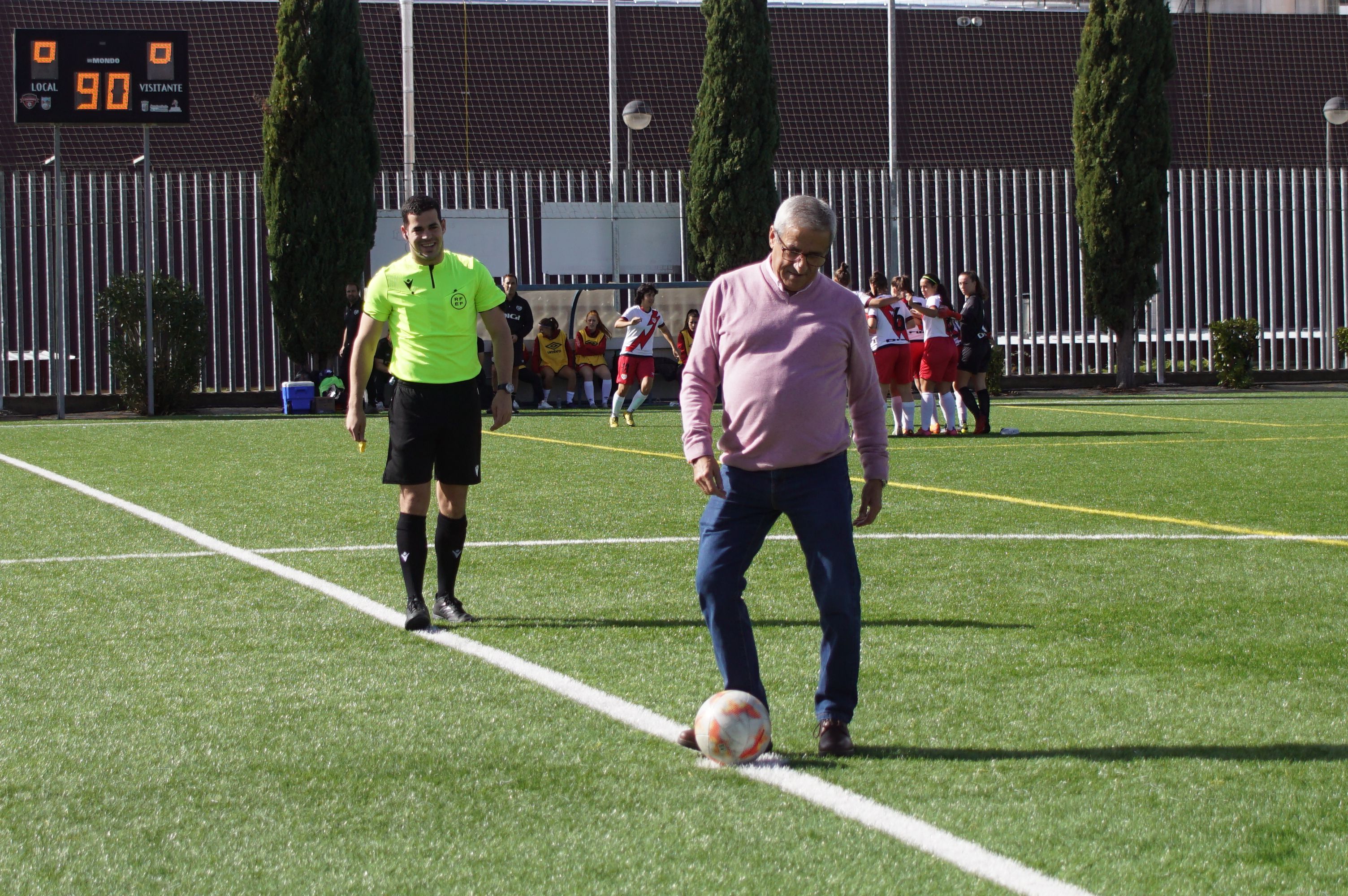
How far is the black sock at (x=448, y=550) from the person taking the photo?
6742 mm

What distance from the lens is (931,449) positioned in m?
15.4

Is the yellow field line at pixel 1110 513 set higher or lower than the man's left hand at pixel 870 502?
lower

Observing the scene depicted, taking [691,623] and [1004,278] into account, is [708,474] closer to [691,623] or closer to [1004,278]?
[691,623]

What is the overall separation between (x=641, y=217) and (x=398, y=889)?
88.1ft

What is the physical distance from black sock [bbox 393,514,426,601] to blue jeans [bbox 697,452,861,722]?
228 centimetres

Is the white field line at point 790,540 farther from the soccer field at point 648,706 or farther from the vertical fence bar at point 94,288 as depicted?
the vertical fence bar at point 94,288

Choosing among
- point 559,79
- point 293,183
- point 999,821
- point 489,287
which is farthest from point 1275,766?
point 559,79

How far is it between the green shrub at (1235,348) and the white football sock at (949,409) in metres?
12.7

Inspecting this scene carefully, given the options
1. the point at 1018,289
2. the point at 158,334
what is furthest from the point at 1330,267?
the point at 158,334

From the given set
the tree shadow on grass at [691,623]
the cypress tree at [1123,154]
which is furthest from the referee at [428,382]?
the cypress tree at [1123,154]

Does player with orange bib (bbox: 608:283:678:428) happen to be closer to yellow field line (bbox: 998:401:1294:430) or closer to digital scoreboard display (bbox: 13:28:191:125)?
yellow field line (bbox: 998:401:1294:430)

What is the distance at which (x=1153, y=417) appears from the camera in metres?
20.4

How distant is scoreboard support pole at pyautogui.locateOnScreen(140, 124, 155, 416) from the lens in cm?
2352

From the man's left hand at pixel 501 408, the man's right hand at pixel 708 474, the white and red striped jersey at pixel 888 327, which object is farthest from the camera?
the white and red striped jersey at pixel 888 327
